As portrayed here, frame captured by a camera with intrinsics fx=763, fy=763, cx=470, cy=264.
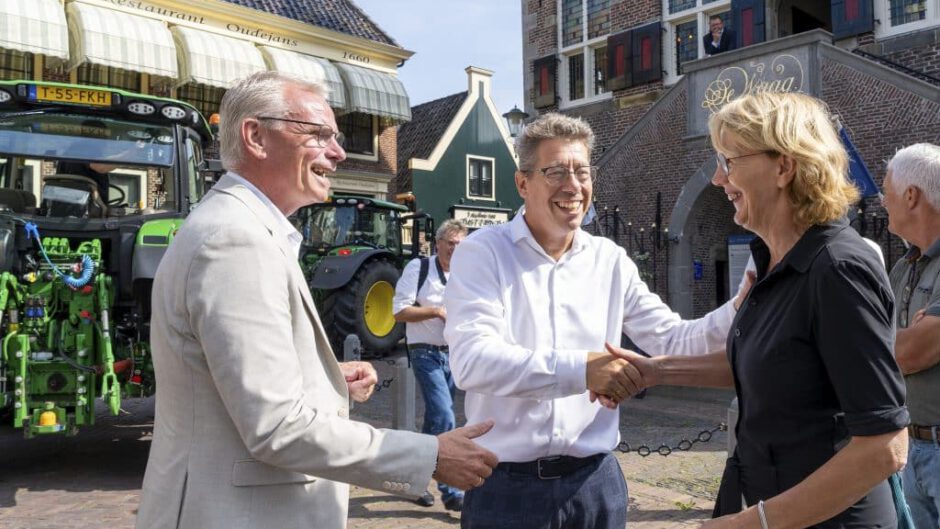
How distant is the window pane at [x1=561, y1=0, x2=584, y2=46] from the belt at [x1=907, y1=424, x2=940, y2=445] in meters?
20.6

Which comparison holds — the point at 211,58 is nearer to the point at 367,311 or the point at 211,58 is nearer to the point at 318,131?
the point at 367,311

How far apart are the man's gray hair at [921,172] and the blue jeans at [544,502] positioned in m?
1.58

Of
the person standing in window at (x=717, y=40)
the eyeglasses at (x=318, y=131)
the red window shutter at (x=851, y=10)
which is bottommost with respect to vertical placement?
the eyeglasses at (x=318, y=131)

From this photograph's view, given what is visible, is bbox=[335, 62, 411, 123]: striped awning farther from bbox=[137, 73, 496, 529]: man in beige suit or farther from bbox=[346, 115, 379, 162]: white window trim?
bbox=[137, 73, 496, 529]: man in beige suit

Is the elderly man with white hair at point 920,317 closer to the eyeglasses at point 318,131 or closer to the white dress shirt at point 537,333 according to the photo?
the white dress shirt at point 537,333

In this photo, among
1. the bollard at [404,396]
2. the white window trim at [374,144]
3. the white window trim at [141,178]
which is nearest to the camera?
the bollard at [404,396]

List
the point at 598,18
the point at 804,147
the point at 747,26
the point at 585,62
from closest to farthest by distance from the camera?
the point at 804,147
the point at 747,26
the point at 598,18
the point at 585,62

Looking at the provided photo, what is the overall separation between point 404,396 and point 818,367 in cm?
480

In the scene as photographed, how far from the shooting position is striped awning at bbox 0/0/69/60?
15375 millimetres

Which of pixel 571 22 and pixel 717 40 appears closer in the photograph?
pixel 717 40

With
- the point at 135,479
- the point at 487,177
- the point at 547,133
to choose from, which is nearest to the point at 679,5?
the point at 487,177

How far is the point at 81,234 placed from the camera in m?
6.36

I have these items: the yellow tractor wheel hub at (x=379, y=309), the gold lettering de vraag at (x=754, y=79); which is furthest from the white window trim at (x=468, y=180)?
the yellow tractor wheel hub at (x=379, y=309)

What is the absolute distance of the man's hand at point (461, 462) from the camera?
1839 millimetres
